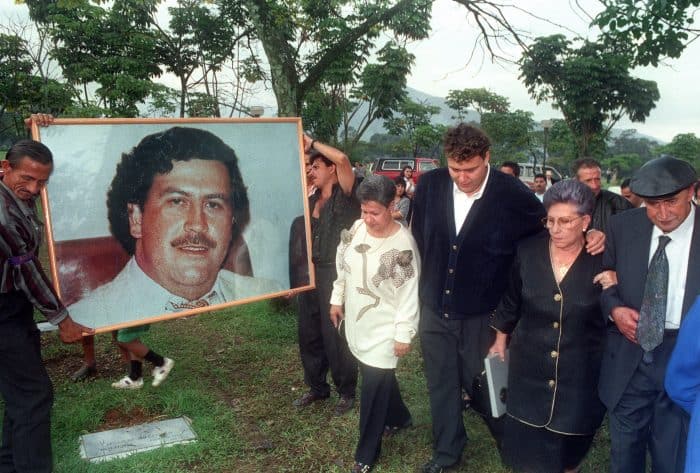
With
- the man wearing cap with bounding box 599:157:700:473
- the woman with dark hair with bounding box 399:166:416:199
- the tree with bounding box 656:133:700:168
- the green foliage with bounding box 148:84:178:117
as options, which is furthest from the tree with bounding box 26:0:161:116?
the tree with bounding box 656:133:700:168

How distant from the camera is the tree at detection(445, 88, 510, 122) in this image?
143ft

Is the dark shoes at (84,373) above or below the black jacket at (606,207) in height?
below

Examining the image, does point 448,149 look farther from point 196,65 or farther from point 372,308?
point 196,65

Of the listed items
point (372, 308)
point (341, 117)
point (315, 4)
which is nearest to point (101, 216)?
point (372, 308)

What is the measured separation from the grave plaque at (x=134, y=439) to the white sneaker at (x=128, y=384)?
619 millimetres

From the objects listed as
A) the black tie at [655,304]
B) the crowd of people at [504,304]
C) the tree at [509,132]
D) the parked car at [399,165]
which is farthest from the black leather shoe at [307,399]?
the tree at [509,132]

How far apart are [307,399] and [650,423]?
2.40 m

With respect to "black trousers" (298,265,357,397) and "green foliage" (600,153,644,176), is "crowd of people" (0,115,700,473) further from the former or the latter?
"green foliage" (600,153,644,176)

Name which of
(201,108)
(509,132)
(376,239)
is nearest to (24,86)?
(201,108)

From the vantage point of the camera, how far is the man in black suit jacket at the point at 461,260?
3.08 m

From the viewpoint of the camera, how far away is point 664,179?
238cm

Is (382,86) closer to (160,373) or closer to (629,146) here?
(160,373)

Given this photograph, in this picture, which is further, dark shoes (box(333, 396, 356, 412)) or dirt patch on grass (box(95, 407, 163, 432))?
dark shoes (box(333, 396, 356, 412))

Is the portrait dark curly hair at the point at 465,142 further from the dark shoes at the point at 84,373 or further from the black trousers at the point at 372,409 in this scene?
the dark shoes at the point at 84,373
